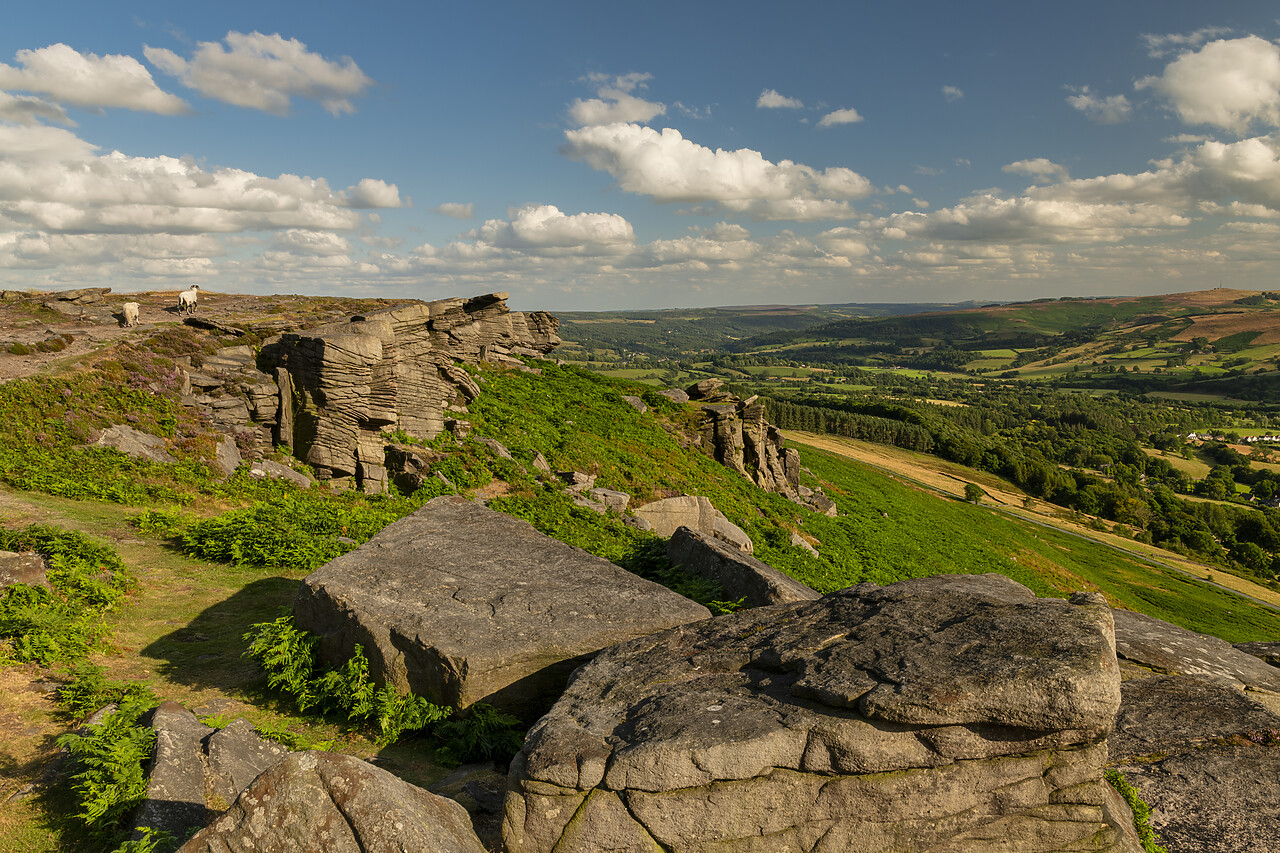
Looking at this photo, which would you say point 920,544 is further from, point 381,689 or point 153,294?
point 153,294

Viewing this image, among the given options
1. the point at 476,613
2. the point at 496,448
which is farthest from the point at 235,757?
the point at 496,448

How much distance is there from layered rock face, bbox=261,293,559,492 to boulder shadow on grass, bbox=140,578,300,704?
1132 centimetres

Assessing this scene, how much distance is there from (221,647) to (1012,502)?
4791 inches

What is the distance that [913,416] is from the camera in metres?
186

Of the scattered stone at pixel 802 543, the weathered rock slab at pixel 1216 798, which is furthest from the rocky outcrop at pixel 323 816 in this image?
the scattered stone at pixel 802 543

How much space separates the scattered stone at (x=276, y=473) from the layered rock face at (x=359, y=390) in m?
0.90

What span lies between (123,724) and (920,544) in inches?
1758

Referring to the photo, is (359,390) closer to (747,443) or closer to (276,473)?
(276,473)

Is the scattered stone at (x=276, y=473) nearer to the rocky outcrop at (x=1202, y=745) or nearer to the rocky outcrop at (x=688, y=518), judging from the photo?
the rocky outcrop at (x=688, y=518)

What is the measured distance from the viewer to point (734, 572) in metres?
14.2

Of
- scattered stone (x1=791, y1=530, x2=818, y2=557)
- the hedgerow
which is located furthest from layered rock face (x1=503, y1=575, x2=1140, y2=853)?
scattered stone (x1=791, y1=530, x2=818, y2=557)

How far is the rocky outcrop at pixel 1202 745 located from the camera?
7.80m

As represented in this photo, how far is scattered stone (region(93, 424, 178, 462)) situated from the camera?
71.9 feet

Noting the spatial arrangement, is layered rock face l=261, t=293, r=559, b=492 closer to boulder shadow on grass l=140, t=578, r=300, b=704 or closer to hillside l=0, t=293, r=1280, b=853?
hillside l=0, t=293, r=1280, b=853
